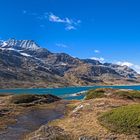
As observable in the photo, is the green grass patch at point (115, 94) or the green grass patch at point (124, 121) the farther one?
the green grass patch at point (115, 94)

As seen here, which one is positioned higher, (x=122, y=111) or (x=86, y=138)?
(x=122, y=111)

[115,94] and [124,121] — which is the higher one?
[115,94]

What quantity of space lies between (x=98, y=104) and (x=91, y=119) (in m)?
15.1

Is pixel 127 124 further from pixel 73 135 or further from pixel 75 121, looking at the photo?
pixel 75 121

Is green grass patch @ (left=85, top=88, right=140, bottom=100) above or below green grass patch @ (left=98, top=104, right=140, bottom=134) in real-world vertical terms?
above

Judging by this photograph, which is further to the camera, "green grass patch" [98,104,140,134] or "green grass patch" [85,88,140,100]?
"green grass patch" [85,88,140,100]

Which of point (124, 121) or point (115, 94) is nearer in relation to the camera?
point (124, 121)

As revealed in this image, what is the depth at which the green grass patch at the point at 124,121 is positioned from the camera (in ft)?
102

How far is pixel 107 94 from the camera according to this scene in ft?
272

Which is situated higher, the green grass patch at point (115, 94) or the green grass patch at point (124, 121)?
the green grass patch at point (115, 94)

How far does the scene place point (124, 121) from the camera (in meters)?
32.2

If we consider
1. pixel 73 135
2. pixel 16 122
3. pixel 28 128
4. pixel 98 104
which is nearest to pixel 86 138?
pixel 73 135

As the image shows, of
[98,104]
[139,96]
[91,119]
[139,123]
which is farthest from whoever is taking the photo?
[139,96]

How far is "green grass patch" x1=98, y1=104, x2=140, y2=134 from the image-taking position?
31.1 meters
